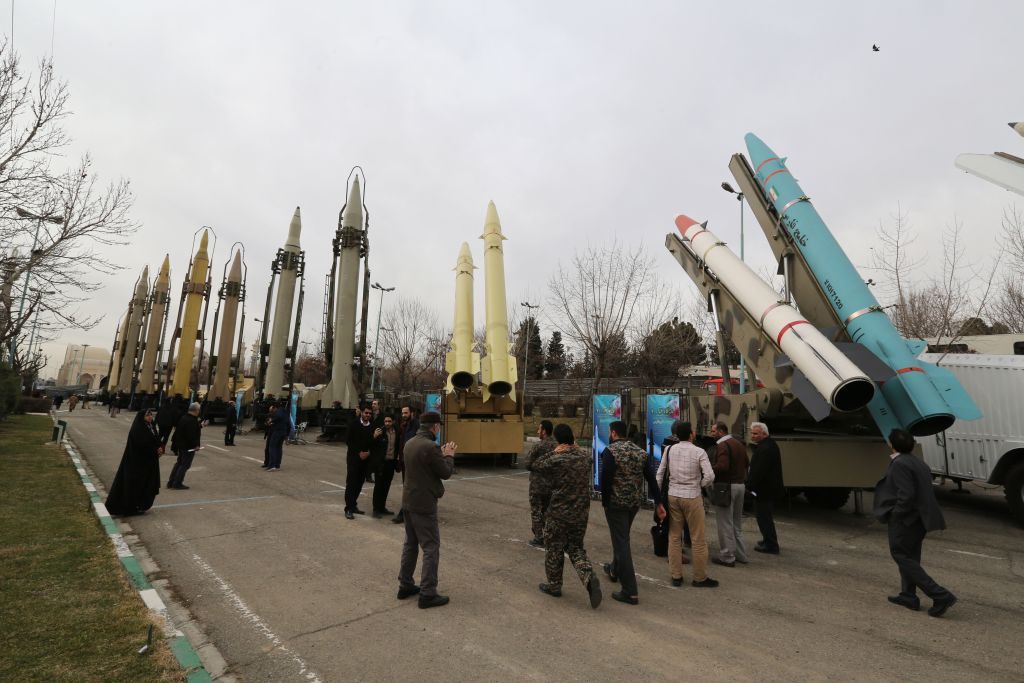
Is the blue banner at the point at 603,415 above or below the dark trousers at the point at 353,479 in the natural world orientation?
above

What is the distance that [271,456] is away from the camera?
1194 centimetres

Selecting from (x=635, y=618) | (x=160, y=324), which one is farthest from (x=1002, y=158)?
(x=160, y=324)

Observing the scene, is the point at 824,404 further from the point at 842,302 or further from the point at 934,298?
the point at 934,298

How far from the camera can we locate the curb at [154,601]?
3.17 metres

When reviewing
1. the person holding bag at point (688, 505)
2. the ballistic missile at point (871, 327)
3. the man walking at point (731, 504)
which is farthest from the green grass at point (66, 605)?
the ballistic missile at point (871, 327)

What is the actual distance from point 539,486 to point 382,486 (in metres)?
3.21

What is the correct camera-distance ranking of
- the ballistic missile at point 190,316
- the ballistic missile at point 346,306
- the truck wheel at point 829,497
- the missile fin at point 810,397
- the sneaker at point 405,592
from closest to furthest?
the sneaker at point 405,592 < the missile fin at point 810,397 < the truck wheel at point 829,497 < the ballistic missile at point 346,306 < the ballistic missile at point 190,316

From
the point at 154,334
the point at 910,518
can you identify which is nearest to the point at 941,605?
the point at 910,518

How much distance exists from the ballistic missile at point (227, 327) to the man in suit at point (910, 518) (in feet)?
96.4

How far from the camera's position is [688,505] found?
5.15 m

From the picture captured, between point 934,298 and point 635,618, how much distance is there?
21.0 metres

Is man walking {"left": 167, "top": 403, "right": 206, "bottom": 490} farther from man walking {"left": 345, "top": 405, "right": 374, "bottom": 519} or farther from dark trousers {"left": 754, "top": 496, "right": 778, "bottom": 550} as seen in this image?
dark trousers {"left": 754, "top": 496, "right": 778, "bottom": 550}

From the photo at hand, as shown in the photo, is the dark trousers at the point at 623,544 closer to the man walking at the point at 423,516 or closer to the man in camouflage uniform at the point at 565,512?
the man in camouflage uniform at the point at 565,512

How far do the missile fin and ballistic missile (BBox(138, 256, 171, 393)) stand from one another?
4021 centimetres
